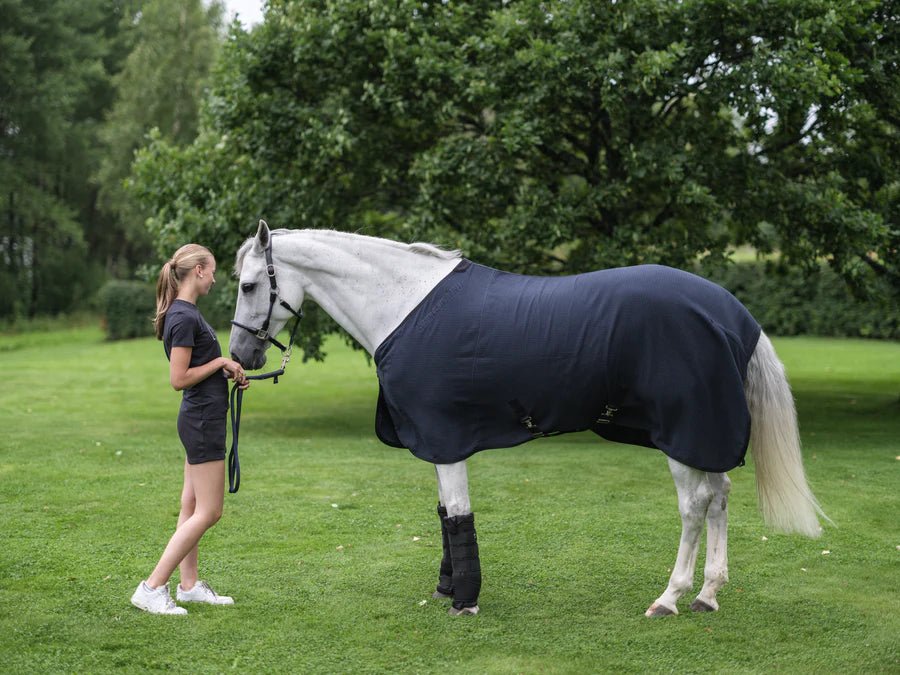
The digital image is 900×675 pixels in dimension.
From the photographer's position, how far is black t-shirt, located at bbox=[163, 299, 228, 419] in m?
4.92

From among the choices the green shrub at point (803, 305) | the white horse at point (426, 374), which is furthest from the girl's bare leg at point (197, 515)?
the green shrub at point (803, 305)

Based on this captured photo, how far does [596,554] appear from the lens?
638 centimetres

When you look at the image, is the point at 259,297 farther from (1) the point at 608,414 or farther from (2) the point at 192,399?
(1) the point at 608,414

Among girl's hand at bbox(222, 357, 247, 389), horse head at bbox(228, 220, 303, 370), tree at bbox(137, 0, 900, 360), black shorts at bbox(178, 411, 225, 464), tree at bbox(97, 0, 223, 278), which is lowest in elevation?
black shorts at bbox(178, 411, 225, 464)

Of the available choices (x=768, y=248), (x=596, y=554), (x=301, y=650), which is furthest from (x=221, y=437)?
(x=768, y=248)

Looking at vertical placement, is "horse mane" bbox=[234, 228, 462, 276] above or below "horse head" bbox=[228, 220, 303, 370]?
above

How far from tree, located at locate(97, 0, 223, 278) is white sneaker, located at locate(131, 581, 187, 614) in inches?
1346

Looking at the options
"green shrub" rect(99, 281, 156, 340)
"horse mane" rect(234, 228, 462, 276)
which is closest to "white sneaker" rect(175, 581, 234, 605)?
"horse mane" rect(234, 228, 462, 276)

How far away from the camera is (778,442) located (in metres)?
5.18

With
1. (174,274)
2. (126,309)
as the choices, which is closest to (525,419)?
(174,274)

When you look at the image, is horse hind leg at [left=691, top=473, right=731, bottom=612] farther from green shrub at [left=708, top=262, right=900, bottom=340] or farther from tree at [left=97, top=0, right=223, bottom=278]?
tree at [left=97, top=0, right=223, bottom=278]

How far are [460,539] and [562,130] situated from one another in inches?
306

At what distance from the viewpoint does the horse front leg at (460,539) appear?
200 inches

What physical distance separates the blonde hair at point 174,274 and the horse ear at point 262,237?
0.98 ft
